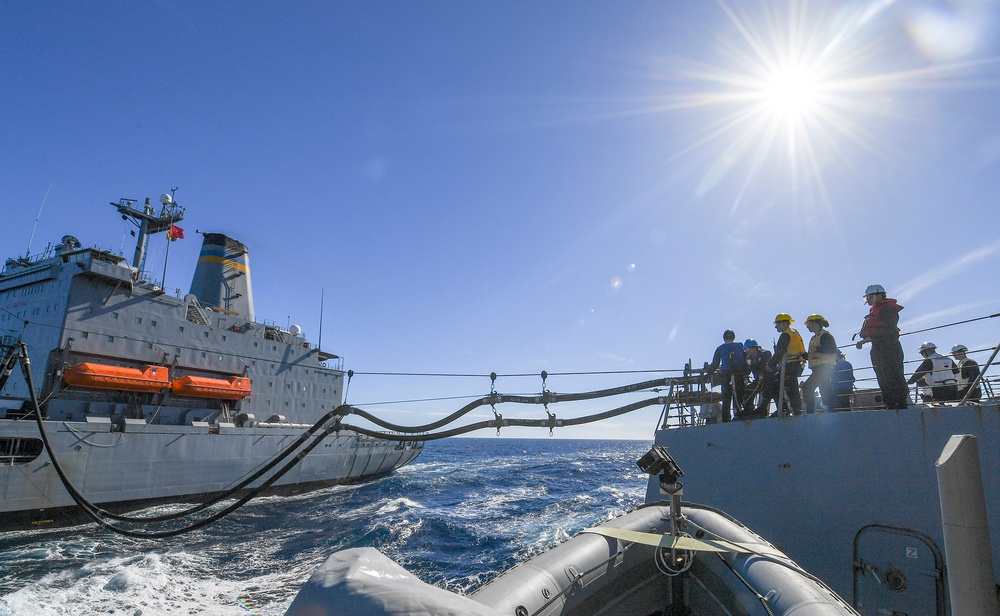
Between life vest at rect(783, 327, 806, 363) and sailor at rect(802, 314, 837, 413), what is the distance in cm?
11

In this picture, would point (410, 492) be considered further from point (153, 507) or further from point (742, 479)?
point (742, 479)

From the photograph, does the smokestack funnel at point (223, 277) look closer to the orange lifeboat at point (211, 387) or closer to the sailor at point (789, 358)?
the orange lifeboat at point (211, 387)

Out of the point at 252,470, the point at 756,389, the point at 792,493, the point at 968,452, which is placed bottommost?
the point at 252,470

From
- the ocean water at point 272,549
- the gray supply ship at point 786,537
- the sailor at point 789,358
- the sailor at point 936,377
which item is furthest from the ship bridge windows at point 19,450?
the sailor at point 936,377

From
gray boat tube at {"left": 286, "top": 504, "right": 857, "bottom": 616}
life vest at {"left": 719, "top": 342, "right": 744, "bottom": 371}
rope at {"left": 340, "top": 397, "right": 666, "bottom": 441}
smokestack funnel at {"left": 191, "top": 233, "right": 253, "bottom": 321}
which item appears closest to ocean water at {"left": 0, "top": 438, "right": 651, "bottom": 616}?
rope at {"left": 340, "top": 397, "right": 666, "bottom": 441}

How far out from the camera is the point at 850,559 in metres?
5.80

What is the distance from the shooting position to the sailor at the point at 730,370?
797 cm

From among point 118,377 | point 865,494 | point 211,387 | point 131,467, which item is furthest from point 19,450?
point 865,494

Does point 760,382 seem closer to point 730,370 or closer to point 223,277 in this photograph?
point 730,370

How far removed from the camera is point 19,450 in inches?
552

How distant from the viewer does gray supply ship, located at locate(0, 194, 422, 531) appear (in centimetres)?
1440

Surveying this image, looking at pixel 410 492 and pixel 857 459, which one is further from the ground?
pixel 857 459

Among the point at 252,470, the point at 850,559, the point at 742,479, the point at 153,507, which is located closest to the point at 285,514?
the point at 252,470

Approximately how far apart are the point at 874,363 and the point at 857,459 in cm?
133
